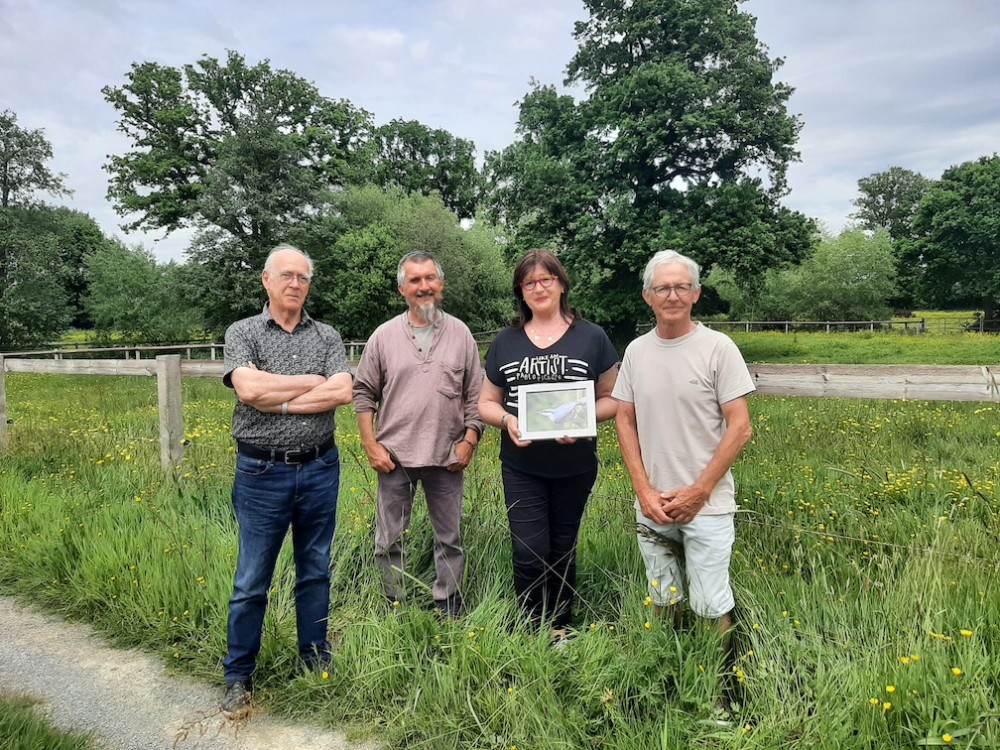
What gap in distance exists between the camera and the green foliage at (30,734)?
98.0 inches

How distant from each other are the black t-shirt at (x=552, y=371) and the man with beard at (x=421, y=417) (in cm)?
30

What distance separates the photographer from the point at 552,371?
3014 millimetres

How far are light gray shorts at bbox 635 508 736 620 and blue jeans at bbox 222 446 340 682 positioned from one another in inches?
58.5

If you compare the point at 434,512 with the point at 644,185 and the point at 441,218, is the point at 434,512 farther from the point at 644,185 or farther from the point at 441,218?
the point at 441,218

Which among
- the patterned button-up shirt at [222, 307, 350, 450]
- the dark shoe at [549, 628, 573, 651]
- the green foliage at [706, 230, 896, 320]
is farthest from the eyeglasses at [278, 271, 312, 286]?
the green foliage at [706, 230, 896, 320]

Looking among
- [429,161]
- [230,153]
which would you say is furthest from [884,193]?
[230,153]

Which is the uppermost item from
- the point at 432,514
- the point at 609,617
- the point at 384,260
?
the point at 384,260

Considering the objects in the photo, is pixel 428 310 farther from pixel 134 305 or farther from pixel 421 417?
pixel 134 305

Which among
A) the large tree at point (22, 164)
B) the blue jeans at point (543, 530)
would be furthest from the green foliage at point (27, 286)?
the blue jeans at point (543, 530)

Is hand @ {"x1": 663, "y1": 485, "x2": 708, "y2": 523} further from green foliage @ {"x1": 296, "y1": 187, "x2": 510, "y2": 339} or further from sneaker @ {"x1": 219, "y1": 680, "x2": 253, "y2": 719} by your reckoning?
green foliage @ {"x1": 296, "y1": 187, "x2": 510, "y2": 339}

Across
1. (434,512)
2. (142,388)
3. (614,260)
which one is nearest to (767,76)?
(614,260)

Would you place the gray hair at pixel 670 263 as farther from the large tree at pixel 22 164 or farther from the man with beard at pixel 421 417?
the large tree at pixel 22 164

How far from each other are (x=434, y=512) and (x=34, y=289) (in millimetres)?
31795

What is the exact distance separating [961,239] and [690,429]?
160ft
